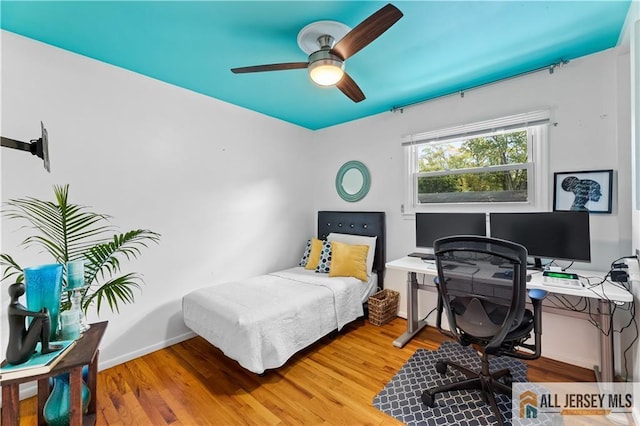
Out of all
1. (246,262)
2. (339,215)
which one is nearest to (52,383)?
(246,262)

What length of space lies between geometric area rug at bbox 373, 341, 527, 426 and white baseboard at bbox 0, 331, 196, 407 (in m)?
1.91

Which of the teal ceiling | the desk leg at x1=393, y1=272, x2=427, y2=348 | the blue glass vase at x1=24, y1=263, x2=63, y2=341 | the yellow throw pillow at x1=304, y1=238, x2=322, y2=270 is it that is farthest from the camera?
the yellow throw pillow at x1=304, y1=238, x2=322, y2=270

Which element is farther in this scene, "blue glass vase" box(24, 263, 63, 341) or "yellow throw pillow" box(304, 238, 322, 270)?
"yellow throw pillow" box(304, 238, 322, 270)

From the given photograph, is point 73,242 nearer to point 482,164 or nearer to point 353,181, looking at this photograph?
point 353,181

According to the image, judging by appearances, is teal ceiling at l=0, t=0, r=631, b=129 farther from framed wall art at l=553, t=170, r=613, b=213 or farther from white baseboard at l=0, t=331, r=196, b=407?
white baseboard at l=0, t=331, r=196, b=407

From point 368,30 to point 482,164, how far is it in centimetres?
193

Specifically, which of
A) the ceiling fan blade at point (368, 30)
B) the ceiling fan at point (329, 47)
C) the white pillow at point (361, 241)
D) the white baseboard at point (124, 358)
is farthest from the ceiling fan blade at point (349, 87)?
the white baseboard at point (124, 358)

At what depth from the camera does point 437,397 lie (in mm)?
1841

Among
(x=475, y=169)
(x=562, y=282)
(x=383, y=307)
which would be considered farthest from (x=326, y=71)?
(x=383, y=307)

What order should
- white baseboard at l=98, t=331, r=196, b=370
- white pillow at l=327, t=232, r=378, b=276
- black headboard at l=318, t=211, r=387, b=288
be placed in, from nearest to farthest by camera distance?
white baseboard at l=98, t=331, r=196, b=370 < white pillow at l=327, t=232, r=378, b=276 < black headboard at l=318, t=211, r=387, b=288

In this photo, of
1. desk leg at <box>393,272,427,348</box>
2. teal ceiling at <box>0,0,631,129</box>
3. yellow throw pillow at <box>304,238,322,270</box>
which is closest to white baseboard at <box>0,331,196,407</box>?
yellow throw pillow at <box>304,238,322,270</box>

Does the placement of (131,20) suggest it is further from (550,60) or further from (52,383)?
(550,60)

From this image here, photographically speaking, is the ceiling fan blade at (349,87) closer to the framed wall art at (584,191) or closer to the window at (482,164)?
the window at (482,164)

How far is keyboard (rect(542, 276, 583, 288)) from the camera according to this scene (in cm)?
176
